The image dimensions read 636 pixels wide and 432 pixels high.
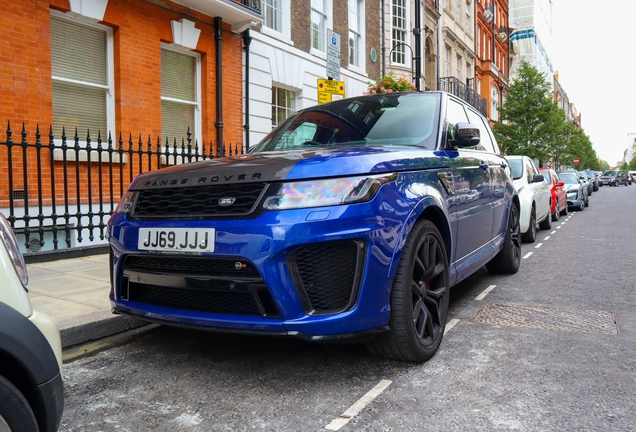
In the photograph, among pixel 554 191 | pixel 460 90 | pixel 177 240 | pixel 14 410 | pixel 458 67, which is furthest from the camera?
pixel 458 67

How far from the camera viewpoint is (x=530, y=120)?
33.7 m

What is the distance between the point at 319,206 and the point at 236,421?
1126 mm

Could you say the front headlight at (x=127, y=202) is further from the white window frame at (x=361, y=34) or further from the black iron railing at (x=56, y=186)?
the white window frame at (x=361, y=34)

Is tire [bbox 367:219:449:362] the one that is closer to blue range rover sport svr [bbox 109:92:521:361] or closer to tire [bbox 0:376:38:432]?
blue range rover sport svr [bbox 109:92:521:361]

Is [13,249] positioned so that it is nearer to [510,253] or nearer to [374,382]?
[374,382]

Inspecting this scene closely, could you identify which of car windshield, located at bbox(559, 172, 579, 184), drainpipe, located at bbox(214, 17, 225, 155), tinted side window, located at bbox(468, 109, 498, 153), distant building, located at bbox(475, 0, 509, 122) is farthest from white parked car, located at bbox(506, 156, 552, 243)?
distant building, located at bbox(475, 0, 509, 122)

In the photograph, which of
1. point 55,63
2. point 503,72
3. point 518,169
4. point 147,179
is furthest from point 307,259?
point 503,72

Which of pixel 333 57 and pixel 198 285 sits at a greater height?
pixel 333 57

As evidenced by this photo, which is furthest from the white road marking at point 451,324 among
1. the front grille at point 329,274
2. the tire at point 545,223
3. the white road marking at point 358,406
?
the tire at point 545,223

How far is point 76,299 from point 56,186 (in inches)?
151

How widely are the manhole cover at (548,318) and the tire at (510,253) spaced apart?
1424 mm

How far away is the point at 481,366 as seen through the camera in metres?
3.39

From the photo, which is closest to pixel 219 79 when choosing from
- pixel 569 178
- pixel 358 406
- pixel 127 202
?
pixel 127 202

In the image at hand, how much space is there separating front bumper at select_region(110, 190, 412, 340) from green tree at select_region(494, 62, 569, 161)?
32.4 meters
